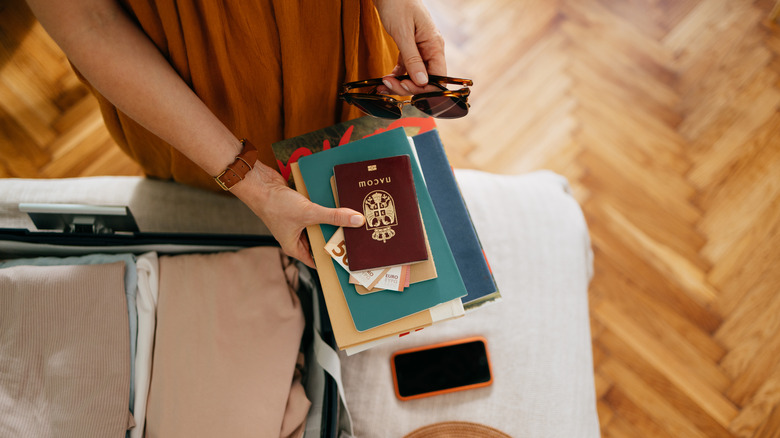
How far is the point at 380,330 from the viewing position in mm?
704

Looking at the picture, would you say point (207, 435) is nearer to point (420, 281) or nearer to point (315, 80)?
point (420, 281)

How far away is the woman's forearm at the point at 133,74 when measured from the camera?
1.85 ft

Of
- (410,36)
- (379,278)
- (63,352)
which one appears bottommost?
(63,352)

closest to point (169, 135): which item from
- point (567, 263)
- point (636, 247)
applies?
point (567, 263)

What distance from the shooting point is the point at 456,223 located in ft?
2.59

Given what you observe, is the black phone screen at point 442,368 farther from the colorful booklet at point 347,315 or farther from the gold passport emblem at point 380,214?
the gold passport emblem at point 380,214

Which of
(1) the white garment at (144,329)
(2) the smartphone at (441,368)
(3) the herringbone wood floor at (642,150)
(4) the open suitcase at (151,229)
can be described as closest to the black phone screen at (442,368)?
(2) the smartphone at (441,368)

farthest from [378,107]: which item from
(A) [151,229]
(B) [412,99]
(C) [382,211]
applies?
(A) [151,229]

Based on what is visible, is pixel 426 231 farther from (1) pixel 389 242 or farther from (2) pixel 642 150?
(2) pixel 642 150

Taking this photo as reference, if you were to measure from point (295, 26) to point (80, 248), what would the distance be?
0.62 m

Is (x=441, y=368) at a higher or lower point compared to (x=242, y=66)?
lower

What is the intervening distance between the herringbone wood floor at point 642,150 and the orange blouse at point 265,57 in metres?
0.79

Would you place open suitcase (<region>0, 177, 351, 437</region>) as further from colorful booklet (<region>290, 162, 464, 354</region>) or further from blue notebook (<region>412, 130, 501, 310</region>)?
blue notebook (<region>412, 130, 501, 310</region>)

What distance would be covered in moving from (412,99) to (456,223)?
0.24 metres
